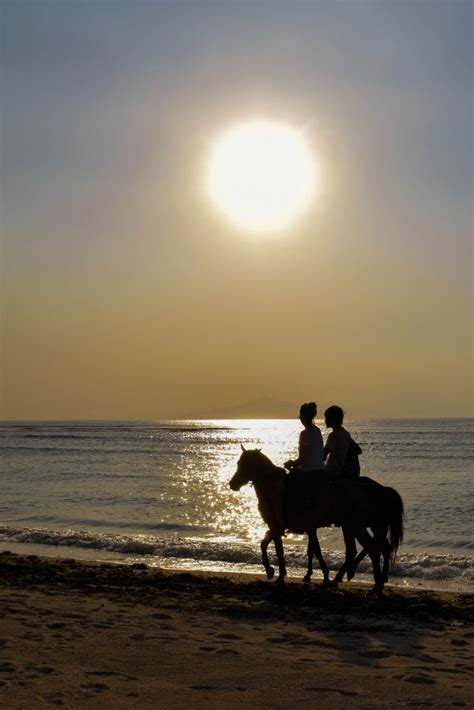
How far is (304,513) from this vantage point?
10.9 m

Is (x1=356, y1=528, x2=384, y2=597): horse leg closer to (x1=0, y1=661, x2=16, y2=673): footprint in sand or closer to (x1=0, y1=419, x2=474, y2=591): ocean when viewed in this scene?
(x1=0, y1=419, x2=474, y2=591): ocean

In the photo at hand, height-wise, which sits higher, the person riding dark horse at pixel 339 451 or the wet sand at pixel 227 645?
the person riding dark horse at pixel 339 451

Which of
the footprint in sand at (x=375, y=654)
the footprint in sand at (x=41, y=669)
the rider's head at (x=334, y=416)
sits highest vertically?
the rider's head at (x=334, y=416)

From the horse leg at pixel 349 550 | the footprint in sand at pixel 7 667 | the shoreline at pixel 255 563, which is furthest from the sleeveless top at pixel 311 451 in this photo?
the footprint in sand at pixel 7 667

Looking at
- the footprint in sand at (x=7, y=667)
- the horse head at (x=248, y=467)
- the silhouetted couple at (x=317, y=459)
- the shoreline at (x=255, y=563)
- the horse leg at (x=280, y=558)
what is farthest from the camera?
the shoreline at (x=255, y=563)

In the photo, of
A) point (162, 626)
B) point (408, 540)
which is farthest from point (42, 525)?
point (162, 626)

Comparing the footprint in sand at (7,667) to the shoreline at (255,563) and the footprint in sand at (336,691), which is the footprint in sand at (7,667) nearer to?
the footprint in sand at (336,691)

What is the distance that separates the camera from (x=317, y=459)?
11086mm

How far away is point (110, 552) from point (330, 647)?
30.1 ft

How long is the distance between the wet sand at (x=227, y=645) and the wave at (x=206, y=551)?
2.63m

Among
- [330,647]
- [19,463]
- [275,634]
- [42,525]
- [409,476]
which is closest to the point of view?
[330,647]

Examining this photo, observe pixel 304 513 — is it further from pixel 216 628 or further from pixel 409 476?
pixel 409 476

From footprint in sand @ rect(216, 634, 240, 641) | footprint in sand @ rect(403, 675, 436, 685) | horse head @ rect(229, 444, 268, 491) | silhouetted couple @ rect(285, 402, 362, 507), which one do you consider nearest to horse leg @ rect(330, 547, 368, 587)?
silhouetted couple @ rect(285, 402, 362, 507)

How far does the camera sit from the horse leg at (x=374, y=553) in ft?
34.2
